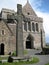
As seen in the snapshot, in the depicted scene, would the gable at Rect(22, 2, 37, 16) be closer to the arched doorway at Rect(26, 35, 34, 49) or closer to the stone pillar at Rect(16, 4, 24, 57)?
the arched doorway at Rect(26, 35, 34, 49)

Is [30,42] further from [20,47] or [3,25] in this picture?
[20,47]

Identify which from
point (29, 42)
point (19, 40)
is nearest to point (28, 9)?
point (29, 42)

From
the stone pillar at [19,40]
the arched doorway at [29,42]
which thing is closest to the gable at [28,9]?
the arched doorway at [29,42]

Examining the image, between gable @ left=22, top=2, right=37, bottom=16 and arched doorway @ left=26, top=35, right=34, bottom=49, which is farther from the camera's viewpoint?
gable @ left=22, top=2, right=37, bottom=16

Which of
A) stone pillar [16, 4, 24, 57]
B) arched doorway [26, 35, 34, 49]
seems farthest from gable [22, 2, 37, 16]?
stone pillar [16, 4, 24, 57]

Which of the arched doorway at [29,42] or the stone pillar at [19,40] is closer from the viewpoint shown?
the stone pillar at [19,40]

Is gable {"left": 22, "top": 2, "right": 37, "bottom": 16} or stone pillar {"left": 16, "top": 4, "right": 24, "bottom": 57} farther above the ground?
gable {"left": 22, "top": 2, "right": 37, "bottom": 16}

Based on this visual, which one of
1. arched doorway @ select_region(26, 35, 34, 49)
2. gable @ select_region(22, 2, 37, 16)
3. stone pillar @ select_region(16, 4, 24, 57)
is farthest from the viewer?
gable @ select_region(22, 2, 37, 16)

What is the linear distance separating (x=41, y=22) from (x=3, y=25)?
83.0 feet

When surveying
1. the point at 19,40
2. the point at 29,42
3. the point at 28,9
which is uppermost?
the point at 28,9

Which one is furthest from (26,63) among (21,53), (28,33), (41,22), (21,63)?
(41,22)

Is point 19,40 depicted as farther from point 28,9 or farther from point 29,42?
point 28,9

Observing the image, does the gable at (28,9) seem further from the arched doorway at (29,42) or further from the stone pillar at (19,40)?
the stone pillar at (19,40)

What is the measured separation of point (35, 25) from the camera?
58406 mm
